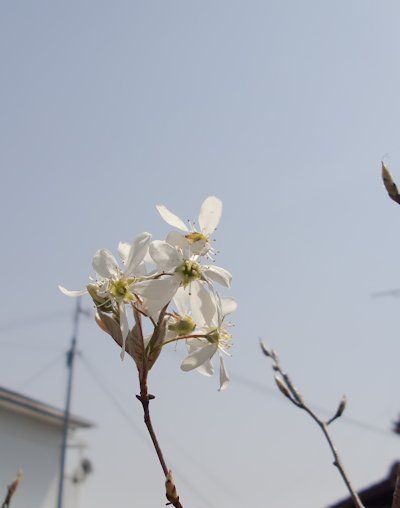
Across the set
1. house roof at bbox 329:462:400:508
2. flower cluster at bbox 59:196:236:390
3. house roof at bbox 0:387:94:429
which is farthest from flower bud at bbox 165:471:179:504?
house roof at bbox 0:387:94:429

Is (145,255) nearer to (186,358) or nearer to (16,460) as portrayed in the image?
(186,358)

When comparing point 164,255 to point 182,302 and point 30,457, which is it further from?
point 30,457

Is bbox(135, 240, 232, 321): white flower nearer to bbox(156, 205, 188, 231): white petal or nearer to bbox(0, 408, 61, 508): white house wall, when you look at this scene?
bbox(156, 205, 188, 231): white petal

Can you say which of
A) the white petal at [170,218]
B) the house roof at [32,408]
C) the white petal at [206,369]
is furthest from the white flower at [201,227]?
the house roof at [32,408]

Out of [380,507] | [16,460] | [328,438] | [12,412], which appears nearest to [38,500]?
[16,460]

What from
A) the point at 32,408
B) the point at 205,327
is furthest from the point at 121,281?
the point at 32,408

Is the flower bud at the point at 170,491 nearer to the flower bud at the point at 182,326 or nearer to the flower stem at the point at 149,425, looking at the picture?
the flower stem at the point at 149,425
